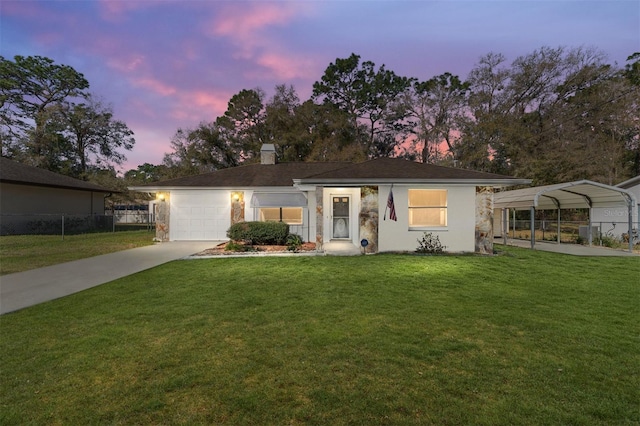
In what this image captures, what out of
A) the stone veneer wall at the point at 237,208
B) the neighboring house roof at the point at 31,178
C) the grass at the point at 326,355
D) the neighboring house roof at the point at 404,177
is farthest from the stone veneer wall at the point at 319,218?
the neighboring house roof at the point at 31,178

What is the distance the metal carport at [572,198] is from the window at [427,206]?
372 centimetres

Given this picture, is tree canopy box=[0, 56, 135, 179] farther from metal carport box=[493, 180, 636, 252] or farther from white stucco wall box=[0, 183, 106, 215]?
metal carport box=[493, 180, 636, 252]

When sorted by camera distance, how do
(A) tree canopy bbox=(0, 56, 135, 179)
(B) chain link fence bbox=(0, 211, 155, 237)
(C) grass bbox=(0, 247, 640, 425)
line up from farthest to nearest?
(A) tree canopy bbox=(0, 56, 135, 179)
(B) chain link fence bbox=(0, 211, 155, 237)
(C) grass bbox=(0, 247, 640, 425)

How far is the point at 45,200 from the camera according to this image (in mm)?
20000

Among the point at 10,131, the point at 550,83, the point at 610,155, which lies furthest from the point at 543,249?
the point at 10,131

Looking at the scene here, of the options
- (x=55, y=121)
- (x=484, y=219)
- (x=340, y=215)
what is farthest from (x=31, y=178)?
(x=484, y=219)

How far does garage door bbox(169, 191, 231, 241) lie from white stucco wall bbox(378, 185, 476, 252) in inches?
327

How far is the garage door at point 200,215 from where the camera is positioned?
15023 millimetres

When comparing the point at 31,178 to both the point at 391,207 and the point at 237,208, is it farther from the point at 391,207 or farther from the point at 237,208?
the point at 391,207

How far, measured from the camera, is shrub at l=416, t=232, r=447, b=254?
1109 centimetres

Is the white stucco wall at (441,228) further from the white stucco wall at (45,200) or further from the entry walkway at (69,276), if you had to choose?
the white stucco wall at (45,200)

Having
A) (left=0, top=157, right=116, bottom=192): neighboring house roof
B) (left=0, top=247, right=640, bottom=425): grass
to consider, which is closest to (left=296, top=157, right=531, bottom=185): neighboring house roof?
(left=0, top=247, right=640, bottom=425): grass

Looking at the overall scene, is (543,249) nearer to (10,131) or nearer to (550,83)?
(550,83)

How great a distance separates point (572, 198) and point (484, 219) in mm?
7185
